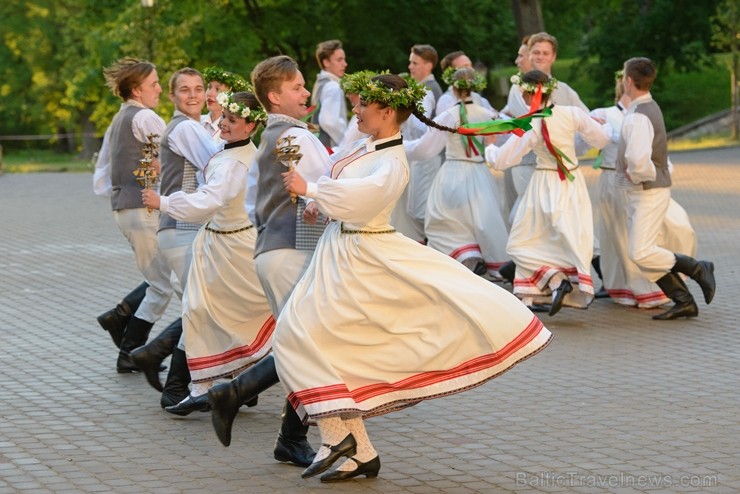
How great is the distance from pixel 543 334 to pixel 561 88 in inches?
241

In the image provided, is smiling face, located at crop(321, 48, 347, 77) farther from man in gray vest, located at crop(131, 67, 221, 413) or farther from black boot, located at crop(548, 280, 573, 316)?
man in gray vest, located at crop(131, 67, 221, 413)

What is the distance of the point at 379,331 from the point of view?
5961mm

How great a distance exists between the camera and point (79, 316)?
35.6 ft

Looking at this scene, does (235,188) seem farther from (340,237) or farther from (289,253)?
(340,237)

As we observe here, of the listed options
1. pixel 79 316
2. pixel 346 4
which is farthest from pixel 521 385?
pixel 346 4

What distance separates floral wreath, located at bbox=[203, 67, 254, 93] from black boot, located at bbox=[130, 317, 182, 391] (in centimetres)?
132

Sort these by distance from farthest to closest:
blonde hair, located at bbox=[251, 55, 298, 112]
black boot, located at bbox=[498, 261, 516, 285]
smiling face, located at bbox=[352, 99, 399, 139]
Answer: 1. black boot, located at bbox=[498, 261, 516, 285]
2. blonde hair, located at bbox=[251, 55, 298, 112]
3. smiling face, located at bbox=[352, 99, 399, 139]

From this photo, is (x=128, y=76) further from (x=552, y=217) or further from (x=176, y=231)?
(x=552, y=217)

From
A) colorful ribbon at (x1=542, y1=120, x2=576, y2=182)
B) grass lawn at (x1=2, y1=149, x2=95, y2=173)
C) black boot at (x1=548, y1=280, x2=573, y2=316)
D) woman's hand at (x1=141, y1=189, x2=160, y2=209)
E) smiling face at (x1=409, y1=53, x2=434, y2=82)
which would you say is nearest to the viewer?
→ woman's hand at (x1=141, y1=189, x2=160, y2=209)

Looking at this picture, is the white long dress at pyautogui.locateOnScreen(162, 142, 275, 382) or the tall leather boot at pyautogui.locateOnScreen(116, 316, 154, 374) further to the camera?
the tall leather boot at pyautogui.locateOnScreen(116, 316, 154, 374)

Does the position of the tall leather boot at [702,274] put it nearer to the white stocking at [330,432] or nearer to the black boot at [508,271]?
the black boot at [508,271]

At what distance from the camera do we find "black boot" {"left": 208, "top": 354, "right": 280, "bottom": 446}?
6.18 metres

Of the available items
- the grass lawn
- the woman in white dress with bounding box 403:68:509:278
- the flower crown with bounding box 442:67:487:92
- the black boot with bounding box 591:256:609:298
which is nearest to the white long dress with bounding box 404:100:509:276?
the woman in white dress with bounding box 403:68:509:278

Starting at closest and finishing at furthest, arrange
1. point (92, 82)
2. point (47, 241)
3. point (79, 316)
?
1. point (79, 316)
2. point (47, 241)
3. point (92, 82)
